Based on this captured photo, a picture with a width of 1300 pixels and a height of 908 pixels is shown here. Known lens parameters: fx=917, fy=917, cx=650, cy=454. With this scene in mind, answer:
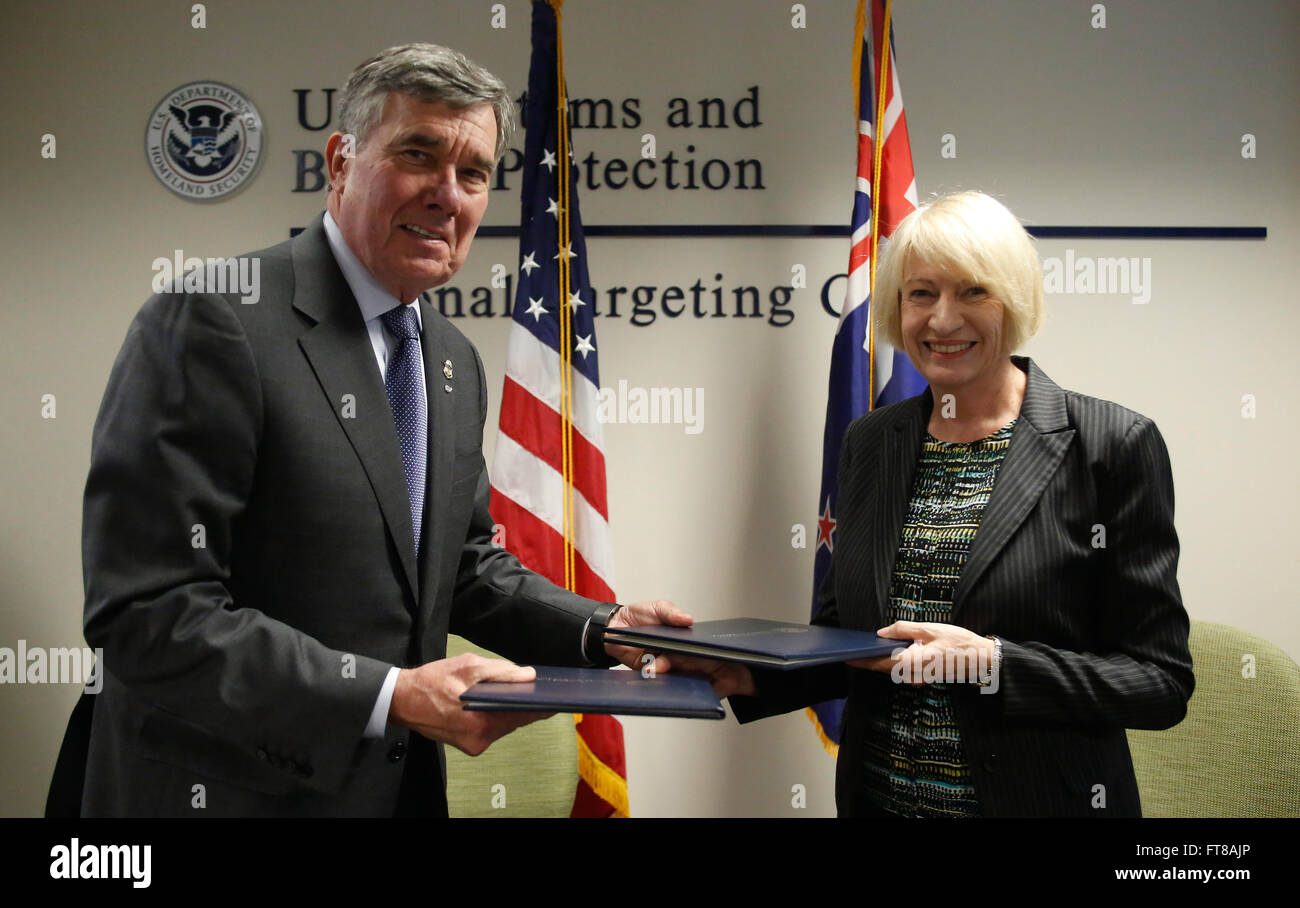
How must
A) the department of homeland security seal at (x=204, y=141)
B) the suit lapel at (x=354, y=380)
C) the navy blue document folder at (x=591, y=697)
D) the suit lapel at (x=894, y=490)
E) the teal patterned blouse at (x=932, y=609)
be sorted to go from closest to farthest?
the navy blue document folder at (x=591, y=697) < the suit lapel at (x=354, y=380) < the teal patterned blouse at (x=932, y=609) < the suit lapel at (x=894, y=490) < the department of homeland security seal at (x=204, y=141)

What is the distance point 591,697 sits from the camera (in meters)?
1.27

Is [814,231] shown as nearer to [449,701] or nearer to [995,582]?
[995,582]

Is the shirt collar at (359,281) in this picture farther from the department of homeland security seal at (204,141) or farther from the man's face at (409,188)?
the department of homeland security seal at (204,141)

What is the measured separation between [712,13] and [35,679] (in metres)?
3.65

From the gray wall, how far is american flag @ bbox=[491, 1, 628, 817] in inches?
14.7

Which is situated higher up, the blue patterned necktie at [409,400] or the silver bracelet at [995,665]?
the blue patterned necktie at [409,400]

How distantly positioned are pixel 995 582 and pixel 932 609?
0.14 metres

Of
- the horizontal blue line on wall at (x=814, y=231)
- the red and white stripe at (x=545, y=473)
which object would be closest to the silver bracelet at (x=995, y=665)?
the red and white stripe at (x=545, y=473)

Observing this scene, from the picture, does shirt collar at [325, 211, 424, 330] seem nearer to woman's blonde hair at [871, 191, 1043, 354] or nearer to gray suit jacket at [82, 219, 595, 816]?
gray suit jacket at [82, 219, 595, 816]

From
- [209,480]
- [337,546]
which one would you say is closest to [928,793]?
[337,546]

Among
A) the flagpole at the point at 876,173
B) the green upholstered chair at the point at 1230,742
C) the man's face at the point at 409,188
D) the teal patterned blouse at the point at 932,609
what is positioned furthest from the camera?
the flagpole at the point at 876,173

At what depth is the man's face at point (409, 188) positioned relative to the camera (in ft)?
5.19

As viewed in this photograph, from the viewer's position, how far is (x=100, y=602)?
4.36ft

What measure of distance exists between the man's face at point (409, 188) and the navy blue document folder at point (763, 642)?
2.51ft
